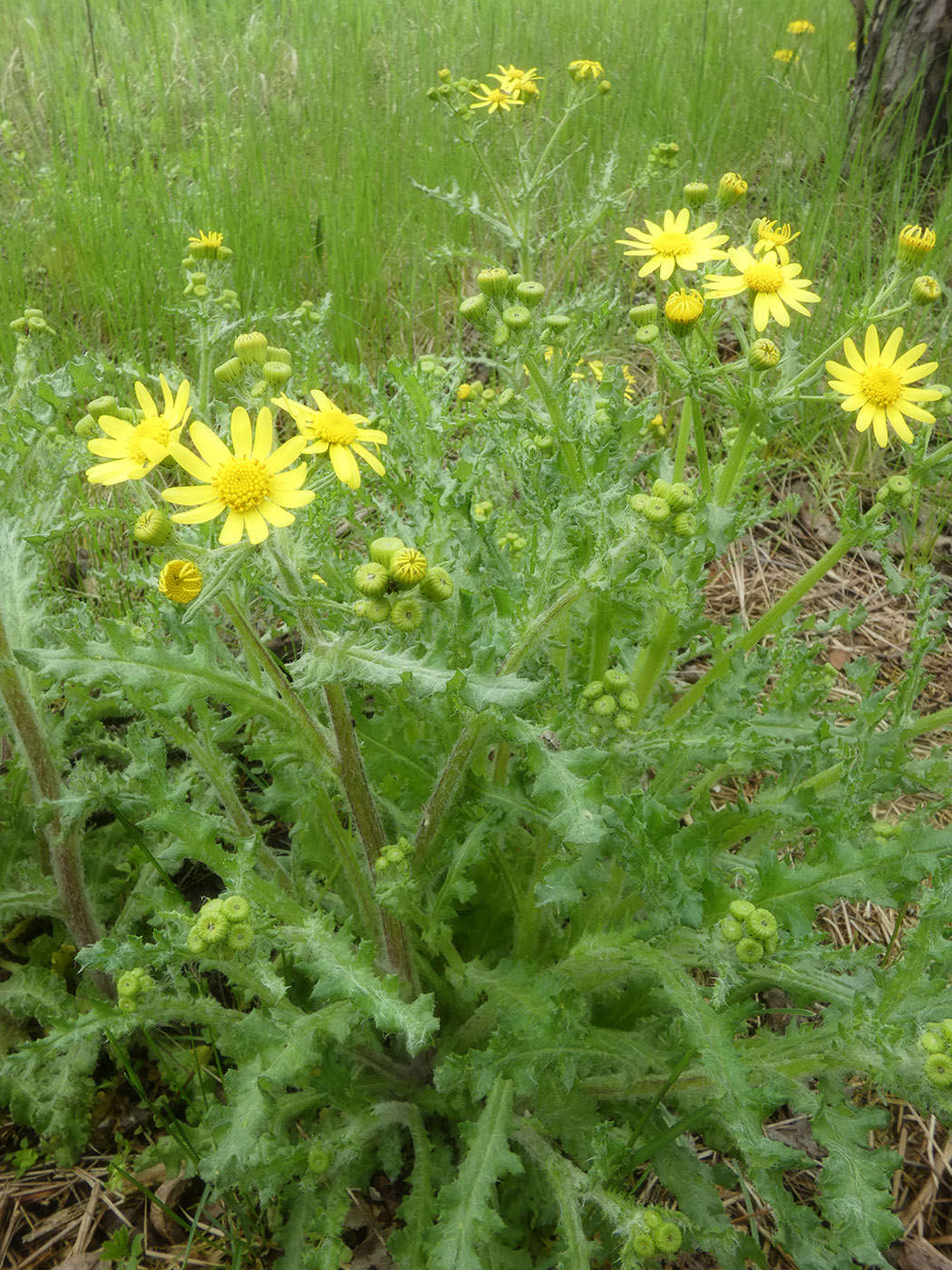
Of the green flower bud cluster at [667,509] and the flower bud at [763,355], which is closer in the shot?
the green flower bud cluster at [667,509]

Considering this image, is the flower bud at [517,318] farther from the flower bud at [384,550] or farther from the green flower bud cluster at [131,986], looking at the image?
the green flower bud cluster at [131,986]

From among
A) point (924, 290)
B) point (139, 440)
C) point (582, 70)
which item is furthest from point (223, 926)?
point (582, 70)

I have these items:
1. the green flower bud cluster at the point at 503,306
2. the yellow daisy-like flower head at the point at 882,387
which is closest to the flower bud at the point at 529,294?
the green flower bud cluster at the point at 503,306

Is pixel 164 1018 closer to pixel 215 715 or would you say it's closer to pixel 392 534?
pixel 215 715

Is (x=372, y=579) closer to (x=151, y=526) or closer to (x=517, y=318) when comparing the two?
(x=151, y=526)

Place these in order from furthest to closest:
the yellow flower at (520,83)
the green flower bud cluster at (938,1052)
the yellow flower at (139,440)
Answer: the yellow flower at (520,83) → the yellow flower at (139,440) → the green flower bud cluster at (938,1052)

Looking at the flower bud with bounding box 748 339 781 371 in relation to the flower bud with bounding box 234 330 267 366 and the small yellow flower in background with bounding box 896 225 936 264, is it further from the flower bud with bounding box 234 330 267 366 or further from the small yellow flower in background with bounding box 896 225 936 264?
the flower bud with bounding box 234 330 267 366

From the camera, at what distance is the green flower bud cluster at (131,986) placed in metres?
1.49

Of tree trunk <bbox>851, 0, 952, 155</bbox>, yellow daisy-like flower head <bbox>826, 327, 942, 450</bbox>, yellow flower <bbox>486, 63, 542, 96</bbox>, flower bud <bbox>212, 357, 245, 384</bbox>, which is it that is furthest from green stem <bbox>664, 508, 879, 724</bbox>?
tree trunk <bbox>851, 0, 952, 155</bbox>

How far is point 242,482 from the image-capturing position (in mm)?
1268

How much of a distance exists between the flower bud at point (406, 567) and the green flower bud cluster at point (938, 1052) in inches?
40.5

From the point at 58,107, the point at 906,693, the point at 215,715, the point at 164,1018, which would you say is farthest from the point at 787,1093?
the point at 58,107

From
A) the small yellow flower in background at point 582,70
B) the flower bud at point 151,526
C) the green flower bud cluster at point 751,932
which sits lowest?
the green flower bud cluster at point 751,932

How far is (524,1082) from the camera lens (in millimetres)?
1562
